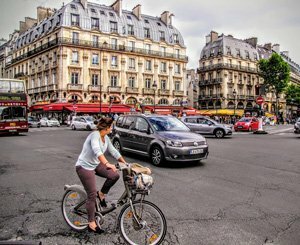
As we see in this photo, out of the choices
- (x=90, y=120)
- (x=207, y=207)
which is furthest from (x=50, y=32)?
(x=207, y=207)

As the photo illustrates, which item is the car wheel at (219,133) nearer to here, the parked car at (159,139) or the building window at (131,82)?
the parked car at (159,139)

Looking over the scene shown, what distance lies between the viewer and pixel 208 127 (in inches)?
795

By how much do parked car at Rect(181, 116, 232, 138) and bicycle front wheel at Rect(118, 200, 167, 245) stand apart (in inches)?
665

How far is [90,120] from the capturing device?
2964 cm

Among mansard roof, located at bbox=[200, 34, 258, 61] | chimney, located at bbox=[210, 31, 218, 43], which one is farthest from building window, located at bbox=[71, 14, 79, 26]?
chimney, located at bbox=[210, 31, 218, 43]

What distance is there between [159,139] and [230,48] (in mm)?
59471

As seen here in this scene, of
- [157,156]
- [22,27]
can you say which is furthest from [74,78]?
[157,156]

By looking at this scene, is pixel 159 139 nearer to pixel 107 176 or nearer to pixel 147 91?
pixel 107 176


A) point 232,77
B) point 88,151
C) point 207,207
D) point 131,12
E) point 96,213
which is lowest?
point 207,207

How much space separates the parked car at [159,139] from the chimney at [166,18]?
48.9m

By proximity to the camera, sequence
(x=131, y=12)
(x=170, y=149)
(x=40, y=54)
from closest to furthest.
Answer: (x=170, y=149) < (x=40, y=54) < (x=131, y=12)

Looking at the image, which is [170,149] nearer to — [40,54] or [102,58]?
[102,58]

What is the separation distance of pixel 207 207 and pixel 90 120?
84.7 ft

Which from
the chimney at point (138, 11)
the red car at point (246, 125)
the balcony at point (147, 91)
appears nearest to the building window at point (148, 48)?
the chimney at point (138, 11)
